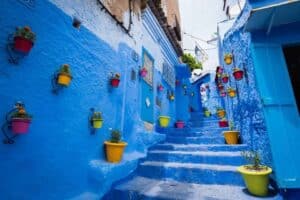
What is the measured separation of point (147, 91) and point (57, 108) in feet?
12.6

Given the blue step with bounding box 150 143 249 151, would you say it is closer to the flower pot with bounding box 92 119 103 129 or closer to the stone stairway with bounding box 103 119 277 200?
the stone stairway with bounding box 103 119 277 200

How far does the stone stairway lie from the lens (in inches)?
127

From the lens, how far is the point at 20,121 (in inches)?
85.2

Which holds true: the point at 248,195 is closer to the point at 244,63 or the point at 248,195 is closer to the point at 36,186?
the point at 244,63

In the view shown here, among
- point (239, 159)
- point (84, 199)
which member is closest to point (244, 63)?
point (239, 159)

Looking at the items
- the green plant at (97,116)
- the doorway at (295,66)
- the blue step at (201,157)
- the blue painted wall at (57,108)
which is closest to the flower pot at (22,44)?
the blue painted wall at (57,108)

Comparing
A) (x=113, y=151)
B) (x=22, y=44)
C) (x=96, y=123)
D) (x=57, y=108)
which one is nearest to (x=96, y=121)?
(x=96, y=123)

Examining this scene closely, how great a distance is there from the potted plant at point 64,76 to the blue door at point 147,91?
10.6ft

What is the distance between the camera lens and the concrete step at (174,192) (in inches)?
120

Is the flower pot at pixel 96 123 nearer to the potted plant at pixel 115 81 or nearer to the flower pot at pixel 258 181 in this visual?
the potted plant at pixel 115 81

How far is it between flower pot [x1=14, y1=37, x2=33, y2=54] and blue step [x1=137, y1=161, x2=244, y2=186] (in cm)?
332

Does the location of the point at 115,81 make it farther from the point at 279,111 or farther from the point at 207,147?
the point at 279,111

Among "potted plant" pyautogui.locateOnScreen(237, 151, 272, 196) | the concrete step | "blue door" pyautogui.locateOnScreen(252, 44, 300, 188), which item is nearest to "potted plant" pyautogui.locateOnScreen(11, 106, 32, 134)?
the concrete step

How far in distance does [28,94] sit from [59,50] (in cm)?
92
